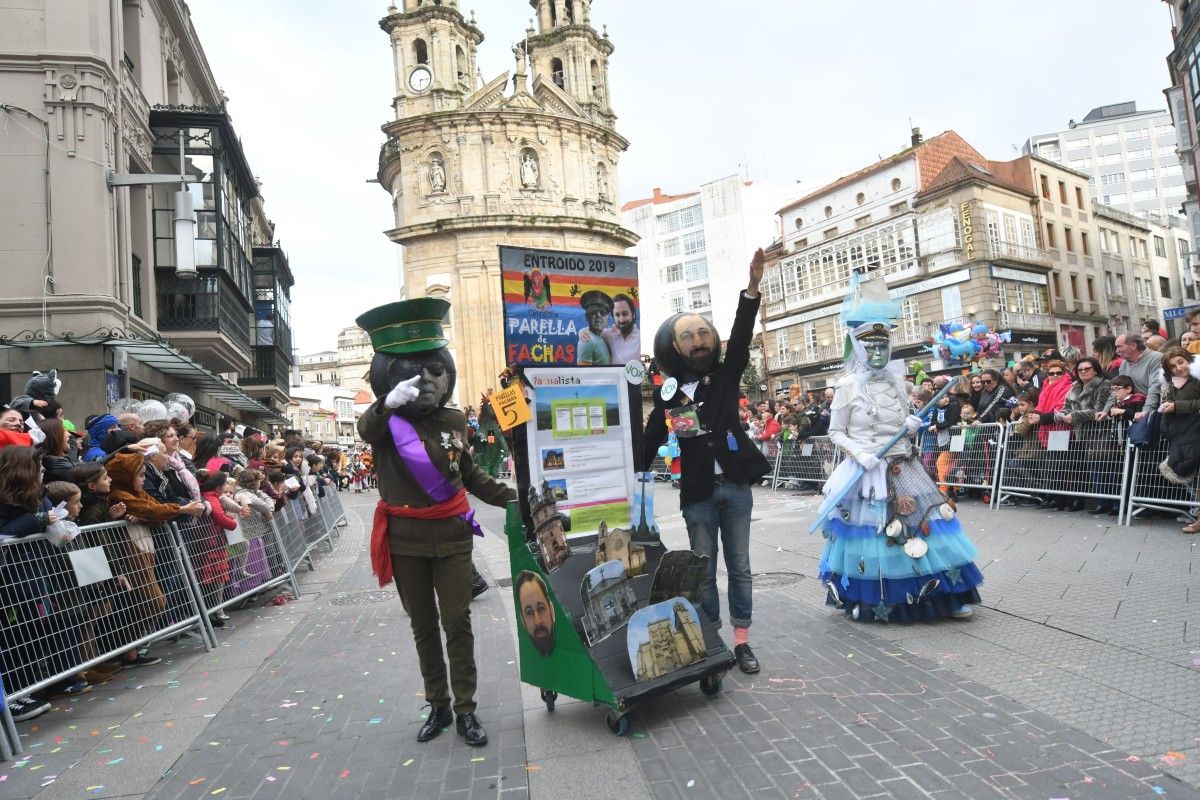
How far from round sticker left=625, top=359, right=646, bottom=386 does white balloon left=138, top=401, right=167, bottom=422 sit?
5.34 meters

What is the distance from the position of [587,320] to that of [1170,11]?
39.9 meters

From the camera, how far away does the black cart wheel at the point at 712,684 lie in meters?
4.43

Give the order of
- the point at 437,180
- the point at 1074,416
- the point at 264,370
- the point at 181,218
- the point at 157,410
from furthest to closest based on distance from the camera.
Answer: the point at 437,180, the point at 264,370, the point at 181,218, the point at 1074,416, the point at 157,410

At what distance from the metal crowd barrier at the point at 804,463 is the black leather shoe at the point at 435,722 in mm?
11676

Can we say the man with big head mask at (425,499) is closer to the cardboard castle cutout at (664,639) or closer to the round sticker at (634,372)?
the cardboard castle cutout at (664,639)

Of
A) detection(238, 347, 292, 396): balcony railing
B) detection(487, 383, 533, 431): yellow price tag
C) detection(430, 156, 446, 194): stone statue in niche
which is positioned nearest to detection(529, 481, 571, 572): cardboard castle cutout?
detection(487, 383, 533, 431): yellow price tag

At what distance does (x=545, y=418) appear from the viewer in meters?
4.32

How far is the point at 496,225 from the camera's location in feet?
168

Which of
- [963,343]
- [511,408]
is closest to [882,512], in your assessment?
[511,408]

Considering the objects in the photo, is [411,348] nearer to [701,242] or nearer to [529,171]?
[529,171]

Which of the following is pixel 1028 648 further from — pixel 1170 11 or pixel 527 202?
pixel 527 202

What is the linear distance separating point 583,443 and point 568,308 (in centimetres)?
74

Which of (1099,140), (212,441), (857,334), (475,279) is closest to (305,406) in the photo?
(475,279)

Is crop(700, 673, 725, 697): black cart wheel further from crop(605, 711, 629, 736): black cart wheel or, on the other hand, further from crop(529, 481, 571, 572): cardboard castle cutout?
crop(529, 481, 571, 572): cardboard castle cutout
